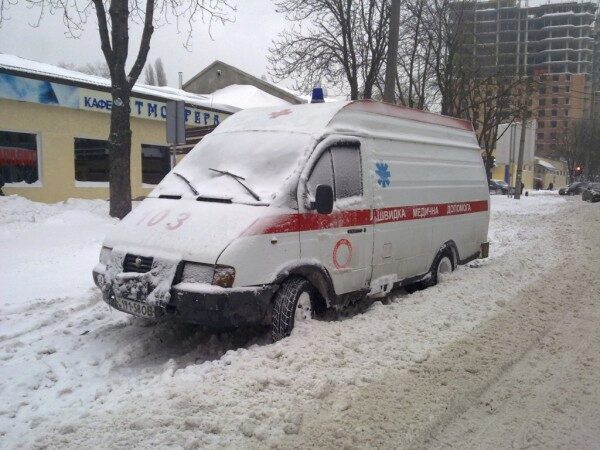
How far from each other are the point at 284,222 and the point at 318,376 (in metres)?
1.44

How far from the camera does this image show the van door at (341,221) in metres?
5.18

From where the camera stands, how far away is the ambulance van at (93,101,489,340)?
4.50 meters

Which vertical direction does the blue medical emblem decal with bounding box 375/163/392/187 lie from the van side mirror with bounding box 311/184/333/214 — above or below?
above

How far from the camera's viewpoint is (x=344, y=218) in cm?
558

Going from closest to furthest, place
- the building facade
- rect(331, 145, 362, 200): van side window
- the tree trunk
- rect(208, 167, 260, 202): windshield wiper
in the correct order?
rect(208, 167, 260, 202): windshield wiper
rect(331, 145, 362, 200): van side window
the tree trunk
the building facade

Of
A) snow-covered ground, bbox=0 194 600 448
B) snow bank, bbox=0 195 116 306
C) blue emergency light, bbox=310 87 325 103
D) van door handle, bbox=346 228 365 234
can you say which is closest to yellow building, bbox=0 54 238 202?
snow bank, bbox=0 195 116 306

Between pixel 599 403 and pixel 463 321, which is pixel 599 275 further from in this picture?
pixel 599 403

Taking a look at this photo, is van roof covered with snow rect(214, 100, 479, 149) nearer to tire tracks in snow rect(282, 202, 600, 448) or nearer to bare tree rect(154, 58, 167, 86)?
tire tracks in snow rect(282, 202, 600, 448)

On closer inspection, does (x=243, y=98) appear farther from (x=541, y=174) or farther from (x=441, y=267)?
(x=541, y=174)

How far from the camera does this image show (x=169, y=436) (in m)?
3.19

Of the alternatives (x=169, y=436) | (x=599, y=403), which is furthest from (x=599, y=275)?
(x=169, y=436)

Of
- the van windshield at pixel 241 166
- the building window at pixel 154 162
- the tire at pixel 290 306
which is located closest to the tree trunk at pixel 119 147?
the van windshield at pixel 241 166

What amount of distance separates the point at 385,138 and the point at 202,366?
141 inches

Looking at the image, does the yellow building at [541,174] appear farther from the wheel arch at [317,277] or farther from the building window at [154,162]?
the wheel arch at [317,277]
